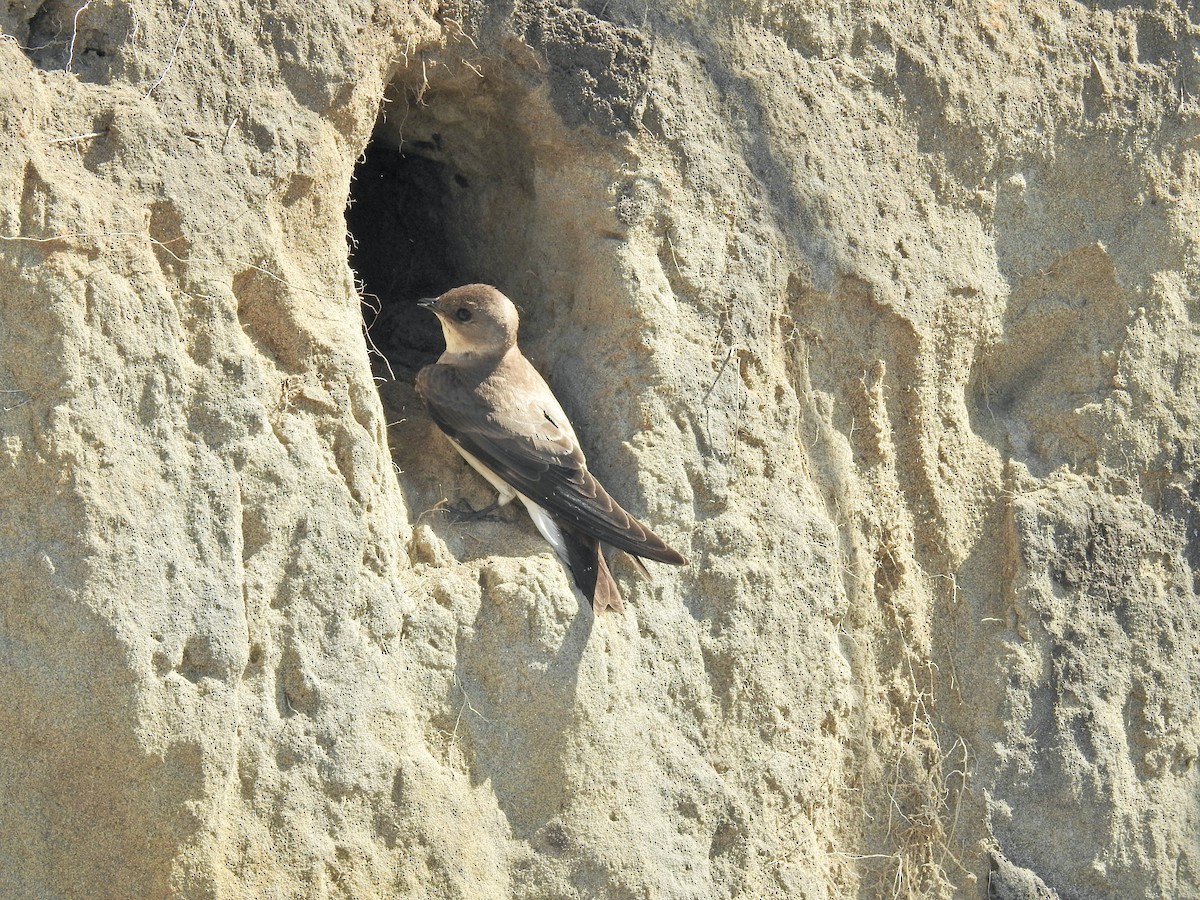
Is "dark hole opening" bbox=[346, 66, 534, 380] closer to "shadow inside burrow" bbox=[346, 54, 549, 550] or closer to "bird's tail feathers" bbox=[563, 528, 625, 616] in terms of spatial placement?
"shadow inside burrow" bbox=[346, 54, 549, 550]

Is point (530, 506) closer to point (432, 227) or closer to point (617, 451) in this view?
point (617, 451)

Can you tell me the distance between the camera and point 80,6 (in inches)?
111

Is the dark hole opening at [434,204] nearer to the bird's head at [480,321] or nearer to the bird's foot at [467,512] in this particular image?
the bird's head at [480,321]

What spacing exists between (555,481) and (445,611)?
492 millimetres

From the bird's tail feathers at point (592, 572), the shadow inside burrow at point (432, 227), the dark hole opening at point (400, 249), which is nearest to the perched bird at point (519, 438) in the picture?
the bird's tail feathers at point (592, 572)

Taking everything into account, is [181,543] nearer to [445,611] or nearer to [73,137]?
[445,611]

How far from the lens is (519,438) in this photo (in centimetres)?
349

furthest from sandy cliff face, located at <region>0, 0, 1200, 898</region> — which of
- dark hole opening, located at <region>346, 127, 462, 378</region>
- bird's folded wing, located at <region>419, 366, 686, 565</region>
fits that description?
bird's folded wing, located at <region>419, 366, 686, 565</region>

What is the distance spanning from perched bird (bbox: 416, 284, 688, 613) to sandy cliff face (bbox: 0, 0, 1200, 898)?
96mm

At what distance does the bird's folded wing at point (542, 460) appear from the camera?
3279mm

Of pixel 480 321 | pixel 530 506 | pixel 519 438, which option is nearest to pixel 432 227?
pixel 480 321

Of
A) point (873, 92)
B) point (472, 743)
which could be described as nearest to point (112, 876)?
point (472, 743)

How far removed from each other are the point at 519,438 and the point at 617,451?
0.86 feet

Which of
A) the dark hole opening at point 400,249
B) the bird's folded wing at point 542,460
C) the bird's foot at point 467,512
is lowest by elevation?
the bird's foot at point 467,512
